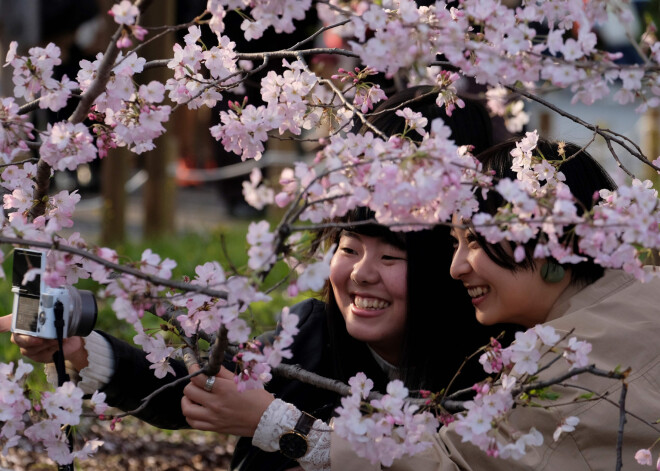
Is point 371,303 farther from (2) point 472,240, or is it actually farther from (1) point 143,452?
(1) point 143,452

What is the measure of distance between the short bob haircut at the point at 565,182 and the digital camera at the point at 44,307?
862 millimetres

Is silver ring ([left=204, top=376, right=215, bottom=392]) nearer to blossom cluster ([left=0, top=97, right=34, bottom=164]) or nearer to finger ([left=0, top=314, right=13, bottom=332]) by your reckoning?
finger ([left=0, top=314, right=13, bottom=332])

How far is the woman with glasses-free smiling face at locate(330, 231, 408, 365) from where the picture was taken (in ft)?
7.61

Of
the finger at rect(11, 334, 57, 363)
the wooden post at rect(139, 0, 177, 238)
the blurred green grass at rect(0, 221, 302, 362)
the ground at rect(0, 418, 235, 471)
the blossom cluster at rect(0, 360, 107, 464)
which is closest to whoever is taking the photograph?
the blossom cluster at rect(0, 360, 107, 464)

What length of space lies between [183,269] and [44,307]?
3698 millimetres

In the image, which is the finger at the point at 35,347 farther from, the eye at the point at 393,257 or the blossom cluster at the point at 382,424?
the eye at the point at 393,257

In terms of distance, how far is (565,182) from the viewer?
7.34ft

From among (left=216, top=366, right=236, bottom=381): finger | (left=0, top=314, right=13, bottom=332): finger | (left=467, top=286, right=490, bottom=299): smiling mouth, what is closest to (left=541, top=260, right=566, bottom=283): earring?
(left=467, top=286, right=490, bottom=299): smiling mouth

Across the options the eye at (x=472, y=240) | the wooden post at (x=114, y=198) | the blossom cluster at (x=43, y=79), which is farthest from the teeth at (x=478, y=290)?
the wooden post at (x=114, y=198)

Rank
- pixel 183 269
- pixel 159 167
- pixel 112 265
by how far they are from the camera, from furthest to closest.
A: pixel 159 167 < pixel 183 269 < pixel 112 265

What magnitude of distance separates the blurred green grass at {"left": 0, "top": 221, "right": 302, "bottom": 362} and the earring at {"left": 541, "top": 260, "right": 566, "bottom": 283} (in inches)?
50.0

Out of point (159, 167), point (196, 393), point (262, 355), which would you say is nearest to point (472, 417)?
point (262, 355)

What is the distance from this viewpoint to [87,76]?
77.1 inches

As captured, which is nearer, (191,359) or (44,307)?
(44,307)
